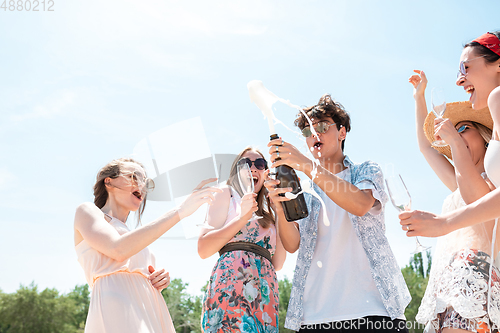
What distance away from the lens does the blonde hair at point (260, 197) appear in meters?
3.63

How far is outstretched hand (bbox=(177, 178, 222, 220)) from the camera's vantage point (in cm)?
286

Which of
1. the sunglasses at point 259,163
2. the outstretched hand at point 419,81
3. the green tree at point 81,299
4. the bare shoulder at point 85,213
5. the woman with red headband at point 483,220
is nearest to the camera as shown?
the woman with red headband at point 483,220

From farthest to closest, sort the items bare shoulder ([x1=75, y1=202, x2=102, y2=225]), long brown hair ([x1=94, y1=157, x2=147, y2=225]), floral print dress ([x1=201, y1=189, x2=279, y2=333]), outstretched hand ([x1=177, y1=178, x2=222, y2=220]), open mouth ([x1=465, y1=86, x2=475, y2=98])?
long brown hair ([x1=94, y1=157, x2=147, y2=225])
bare shoulder ([x1=75, y1=202, x2=102, y2=225])
floral print dress ([x1=201, y1=189, x2=279, y2=333])
open mouth ([x1=465, y1=86, x2=475, y2=98])
outstretched hand ([x1=177, y1=178, x2=222, y2=220])

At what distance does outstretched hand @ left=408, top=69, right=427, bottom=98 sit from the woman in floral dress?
196cm

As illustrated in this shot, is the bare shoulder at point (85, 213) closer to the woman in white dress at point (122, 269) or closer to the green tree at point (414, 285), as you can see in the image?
the woman in white dress at point (122, 269)

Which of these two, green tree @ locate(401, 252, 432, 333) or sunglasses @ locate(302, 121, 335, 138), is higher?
green tree @ locate(401, 252, 432, 333)

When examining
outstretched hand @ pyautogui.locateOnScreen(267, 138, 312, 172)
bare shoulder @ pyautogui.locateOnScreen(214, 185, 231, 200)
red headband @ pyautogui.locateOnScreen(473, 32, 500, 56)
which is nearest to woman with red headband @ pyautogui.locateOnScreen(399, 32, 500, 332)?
red headband @ pyautogui.locateOnScreen(473, 32, 500, 56)

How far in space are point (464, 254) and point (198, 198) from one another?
200cm

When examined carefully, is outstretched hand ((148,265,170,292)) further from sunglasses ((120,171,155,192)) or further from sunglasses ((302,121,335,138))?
sunglasses ((302,121,335,138))

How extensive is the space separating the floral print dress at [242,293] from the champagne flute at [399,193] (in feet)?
4.71

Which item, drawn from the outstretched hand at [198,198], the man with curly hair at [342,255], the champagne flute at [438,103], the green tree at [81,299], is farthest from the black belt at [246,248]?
the green tree at [81,299]

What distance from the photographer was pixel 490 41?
318cm

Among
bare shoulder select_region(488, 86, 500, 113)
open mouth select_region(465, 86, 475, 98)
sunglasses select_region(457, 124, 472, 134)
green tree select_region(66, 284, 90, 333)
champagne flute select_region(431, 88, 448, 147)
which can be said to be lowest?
bare shoulder select_region(488, 86, 500, 113)

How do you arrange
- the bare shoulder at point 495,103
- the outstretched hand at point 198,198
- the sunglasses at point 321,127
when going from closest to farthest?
the bare shoulder at point 495,103 < the outstretched hand at point 198,198 < the sunglasses at point 321,127
